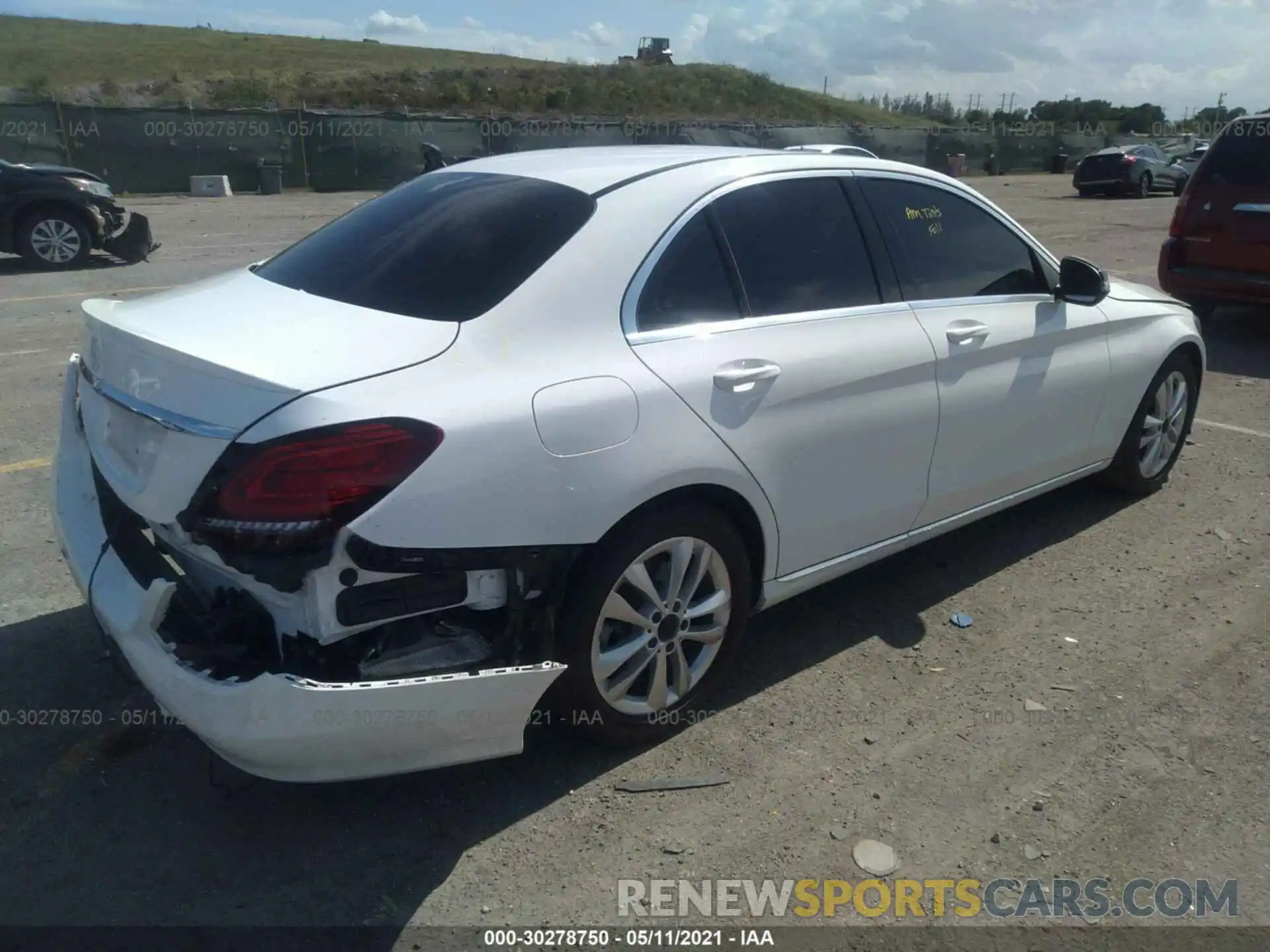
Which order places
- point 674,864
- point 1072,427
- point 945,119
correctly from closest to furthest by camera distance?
point 674,864
point 1072,427
point 945,119

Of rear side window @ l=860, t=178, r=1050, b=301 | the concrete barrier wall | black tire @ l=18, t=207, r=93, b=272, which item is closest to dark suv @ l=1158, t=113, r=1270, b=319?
rear side window @ l=860, t=178, r=1050, b=301

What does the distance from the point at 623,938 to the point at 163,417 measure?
1.75 metres

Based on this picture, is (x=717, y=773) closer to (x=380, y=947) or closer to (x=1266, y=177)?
(x=380, y=947)

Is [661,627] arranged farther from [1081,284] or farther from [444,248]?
[1081,284]

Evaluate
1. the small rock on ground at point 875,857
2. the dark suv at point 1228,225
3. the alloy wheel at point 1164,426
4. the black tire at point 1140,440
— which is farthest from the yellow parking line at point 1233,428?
the small rock on ground at point 875,857

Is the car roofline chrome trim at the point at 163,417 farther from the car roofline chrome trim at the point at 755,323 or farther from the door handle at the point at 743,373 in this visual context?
the door handle at the point at 743,373

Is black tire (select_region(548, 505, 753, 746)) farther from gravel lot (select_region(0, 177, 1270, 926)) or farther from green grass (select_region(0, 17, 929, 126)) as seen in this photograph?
green grass (select_region(0, 17, 929, 126))

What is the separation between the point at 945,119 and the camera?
7619 centimetres

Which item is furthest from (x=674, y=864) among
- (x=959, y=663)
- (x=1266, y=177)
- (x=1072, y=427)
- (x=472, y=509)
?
(x=1266, y=177)

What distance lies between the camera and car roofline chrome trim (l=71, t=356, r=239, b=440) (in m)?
2.45

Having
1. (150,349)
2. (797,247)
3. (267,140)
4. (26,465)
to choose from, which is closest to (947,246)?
(797,247)

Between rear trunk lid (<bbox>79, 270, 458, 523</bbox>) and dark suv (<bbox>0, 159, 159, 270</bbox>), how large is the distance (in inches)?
416

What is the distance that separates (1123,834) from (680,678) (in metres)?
1.35

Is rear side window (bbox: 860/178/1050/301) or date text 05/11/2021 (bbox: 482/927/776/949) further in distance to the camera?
rear side window (bbox: 860/178/1050/301)
